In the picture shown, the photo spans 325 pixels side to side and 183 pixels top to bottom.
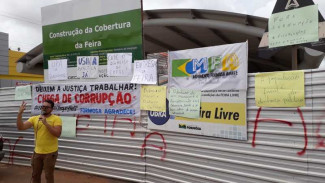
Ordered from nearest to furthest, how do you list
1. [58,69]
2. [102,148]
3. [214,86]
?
1. [214,86]
2. [102,148]
3. [58,69]

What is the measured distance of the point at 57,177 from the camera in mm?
6004

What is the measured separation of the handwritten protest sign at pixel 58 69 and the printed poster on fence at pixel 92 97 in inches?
7.4

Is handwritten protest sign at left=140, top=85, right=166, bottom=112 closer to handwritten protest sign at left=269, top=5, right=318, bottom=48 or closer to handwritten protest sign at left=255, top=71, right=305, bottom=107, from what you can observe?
handwritten protest sign at left=255, top=71, right=305, bottom=107

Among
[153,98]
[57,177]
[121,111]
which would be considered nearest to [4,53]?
[57,177]

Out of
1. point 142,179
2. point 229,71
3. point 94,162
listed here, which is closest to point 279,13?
point 229,71

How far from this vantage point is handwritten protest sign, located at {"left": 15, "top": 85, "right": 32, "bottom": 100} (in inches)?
269

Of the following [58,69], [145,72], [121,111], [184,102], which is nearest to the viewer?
[184,102]

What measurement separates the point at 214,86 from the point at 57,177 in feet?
13.0

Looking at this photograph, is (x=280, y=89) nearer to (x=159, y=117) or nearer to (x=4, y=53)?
(x=159, y=117)

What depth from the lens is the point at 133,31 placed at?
5535mm

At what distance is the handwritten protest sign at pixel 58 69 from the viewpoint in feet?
20.9

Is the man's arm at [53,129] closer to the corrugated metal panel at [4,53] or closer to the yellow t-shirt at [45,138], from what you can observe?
the yellow t-shirt at [45,138]

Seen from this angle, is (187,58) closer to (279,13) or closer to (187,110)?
(187,110)

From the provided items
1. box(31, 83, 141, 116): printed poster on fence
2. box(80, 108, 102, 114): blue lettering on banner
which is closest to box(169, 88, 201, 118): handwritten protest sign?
box(31, 83, 141, 116): printed poster on fence
